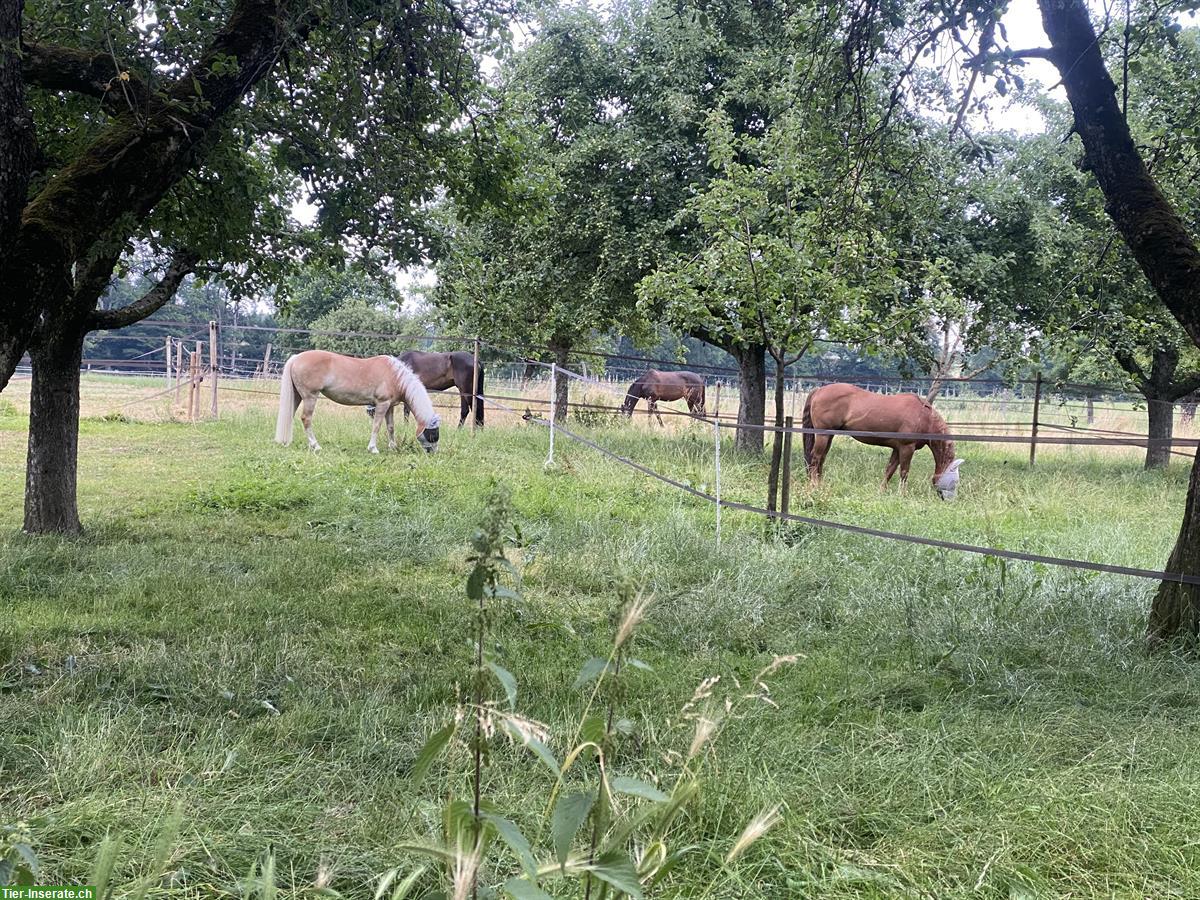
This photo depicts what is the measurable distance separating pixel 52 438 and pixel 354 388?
6097mm

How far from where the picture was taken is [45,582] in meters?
4.16

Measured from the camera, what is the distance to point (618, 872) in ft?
3.16

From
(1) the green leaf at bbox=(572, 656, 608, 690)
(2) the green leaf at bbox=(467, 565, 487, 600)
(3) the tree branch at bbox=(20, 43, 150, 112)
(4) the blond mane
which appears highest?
(3) the tree branch at bbox=(20, 43, 150, 112)

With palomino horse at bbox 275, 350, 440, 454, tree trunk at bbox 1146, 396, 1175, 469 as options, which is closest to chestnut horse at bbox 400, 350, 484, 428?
palomino horse at bbox 275, 350, 440, 454

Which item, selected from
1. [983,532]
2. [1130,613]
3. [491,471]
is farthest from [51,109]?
[983,532]

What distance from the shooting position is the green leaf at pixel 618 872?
94 centimetres

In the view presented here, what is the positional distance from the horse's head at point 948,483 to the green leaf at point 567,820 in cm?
818

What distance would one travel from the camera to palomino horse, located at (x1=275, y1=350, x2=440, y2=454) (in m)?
10.8

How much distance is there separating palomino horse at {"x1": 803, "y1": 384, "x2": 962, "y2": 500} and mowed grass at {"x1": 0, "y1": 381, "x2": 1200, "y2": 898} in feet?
5.77

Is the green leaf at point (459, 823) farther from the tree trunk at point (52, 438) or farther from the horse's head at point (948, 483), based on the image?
the horse's head at point (948, 483)

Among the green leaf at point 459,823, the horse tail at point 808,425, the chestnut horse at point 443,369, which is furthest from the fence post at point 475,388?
the green leaf at point 459,823

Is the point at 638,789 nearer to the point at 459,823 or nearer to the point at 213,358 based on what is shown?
the point at 459,823

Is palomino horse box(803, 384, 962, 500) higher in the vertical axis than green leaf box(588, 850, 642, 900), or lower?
higher

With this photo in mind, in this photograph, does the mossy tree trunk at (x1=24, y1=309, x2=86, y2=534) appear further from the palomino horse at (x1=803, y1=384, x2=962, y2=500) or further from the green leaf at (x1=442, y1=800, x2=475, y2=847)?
the palomino horse at (x1=803, y1=384, x2=962, y2=500)
